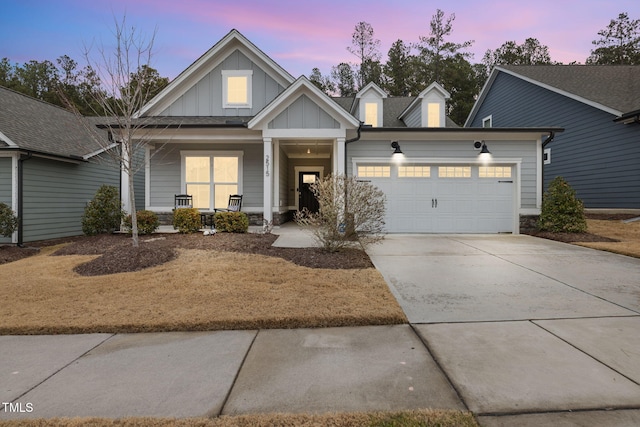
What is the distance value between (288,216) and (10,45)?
30.6 meters

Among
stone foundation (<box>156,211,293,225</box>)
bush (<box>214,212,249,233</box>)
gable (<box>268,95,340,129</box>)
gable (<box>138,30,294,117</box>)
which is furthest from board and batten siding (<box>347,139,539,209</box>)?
gable (<box>138,30,294,117</box>)

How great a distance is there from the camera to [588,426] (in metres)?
1.77

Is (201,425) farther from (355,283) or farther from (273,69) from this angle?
(273,69)

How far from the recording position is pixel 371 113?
1273 centimetres

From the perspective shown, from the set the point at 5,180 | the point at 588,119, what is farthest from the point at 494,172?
the point at 5,180

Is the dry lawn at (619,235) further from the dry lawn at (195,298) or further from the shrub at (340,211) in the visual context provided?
the dry lawn at (195,298)

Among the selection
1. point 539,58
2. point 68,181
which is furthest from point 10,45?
point 539,58

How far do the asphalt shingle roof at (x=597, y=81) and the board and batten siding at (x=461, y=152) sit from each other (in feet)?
16.4

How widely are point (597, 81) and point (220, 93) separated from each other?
53.4ft

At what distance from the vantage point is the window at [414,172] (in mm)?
10297

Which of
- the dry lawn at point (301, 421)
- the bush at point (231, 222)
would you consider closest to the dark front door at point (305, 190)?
the bush at point (231, 222)

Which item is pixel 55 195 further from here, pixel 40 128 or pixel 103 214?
pixel 40 128

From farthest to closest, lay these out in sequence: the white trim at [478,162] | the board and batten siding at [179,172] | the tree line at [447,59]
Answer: the tree line at [447,59], the board and batten siding at [179,172], the white trim at [478,162]

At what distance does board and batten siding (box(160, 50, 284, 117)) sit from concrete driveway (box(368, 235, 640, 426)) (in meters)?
8.05
